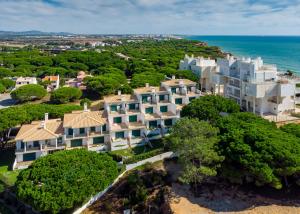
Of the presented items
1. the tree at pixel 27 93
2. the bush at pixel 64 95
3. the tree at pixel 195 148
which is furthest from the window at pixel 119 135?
the tree at pixel 27 93

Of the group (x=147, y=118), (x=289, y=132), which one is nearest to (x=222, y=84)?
(x=147, y=118)

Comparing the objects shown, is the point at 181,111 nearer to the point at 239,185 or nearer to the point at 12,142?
the point at 239,185

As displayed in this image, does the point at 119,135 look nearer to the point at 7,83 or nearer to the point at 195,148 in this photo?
the point at 195,148

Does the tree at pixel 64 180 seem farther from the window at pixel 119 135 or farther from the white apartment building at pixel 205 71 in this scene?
the white apartment building at pixel 205 71

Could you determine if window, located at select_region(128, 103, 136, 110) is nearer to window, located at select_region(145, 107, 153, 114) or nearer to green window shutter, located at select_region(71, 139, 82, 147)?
window, located at select_region(145, 107, 153, 114)

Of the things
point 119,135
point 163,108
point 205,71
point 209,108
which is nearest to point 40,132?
point 119,135
